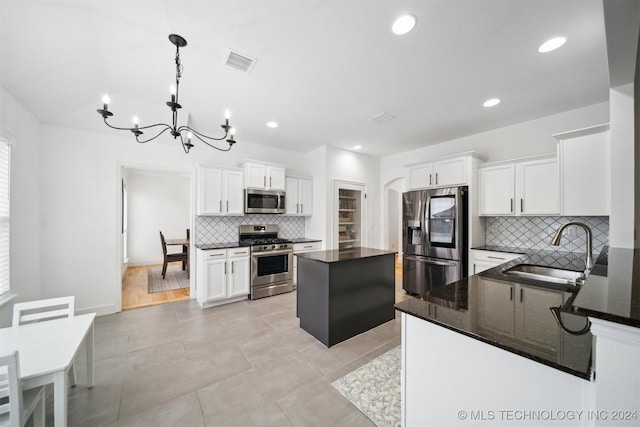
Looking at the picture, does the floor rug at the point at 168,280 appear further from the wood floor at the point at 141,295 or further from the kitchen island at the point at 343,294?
the kitchen island at the point at 343,294

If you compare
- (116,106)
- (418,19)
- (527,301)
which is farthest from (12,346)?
(418,19)

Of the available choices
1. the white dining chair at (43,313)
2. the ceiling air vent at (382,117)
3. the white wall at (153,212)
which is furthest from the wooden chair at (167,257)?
the ceiling air vent at (382,117)

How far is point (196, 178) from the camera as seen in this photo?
4.00 meters

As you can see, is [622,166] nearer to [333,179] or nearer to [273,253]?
[333,179]

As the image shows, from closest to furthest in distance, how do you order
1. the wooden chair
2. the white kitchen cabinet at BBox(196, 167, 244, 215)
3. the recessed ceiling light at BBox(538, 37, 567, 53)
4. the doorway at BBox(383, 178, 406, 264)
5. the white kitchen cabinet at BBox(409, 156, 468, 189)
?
the recessed ceiling light at BBox(538, 37, 567, 53)
the white kitchen cabinet at BBox(409, 156, 468, 189)
the white kitchen cabinet at BBox(196, 167, 244, 215)
the wooden chair
the doorway at BBox(383, 178, 406, 264)

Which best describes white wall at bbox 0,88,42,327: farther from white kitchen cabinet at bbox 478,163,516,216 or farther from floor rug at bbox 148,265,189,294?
white kitchen cabinet at bbox 478,163,516,216

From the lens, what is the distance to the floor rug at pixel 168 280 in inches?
182

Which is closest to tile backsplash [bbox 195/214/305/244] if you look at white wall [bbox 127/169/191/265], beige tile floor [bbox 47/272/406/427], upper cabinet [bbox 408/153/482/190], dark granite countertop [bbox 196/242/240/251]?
dark granite countertop [bbox 196/242/240/251]

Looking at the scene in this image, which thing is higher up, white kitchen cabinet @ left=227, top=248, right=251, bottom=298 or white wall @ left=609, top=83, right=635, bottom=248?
white wall @ left=609, top=83, right=635, bottom=248

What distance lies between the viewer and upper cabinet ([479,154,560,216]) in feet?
10.2

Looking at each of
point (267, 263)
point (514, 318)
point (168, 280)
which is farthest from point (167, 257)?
point (514, 318)

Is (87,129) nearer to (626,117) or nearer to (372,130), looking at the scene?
(372,130)

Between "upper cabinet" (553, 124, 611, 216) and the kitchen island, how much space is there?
2.21 metres

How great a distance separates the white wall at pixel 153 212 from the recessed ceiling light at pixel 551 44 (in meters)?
7.13
